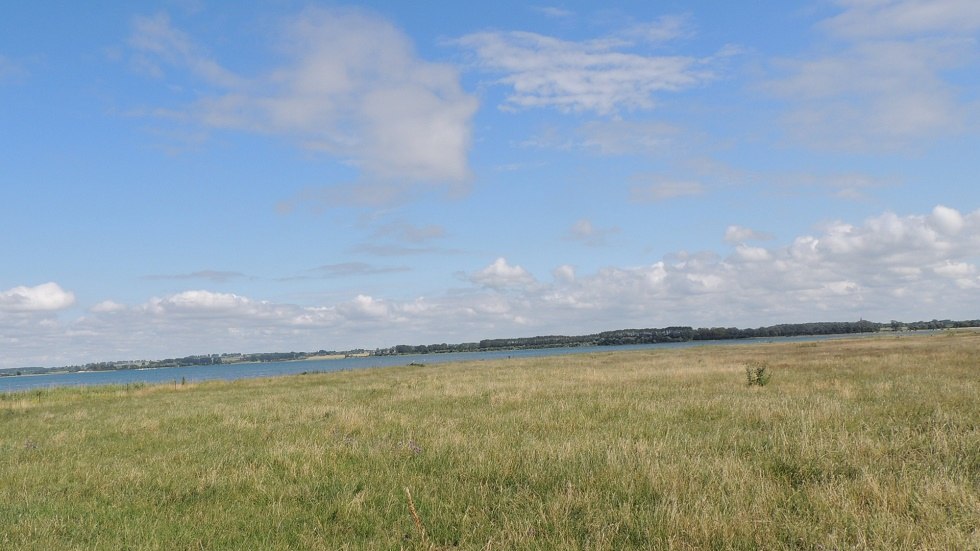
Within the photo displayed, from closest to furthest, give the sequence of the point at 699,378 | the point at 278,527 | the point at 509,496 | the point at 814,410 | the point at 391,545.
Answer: the point at 391,545
the point at 278,527
the point at 509,496
the point at 814,410
the point at 699,378

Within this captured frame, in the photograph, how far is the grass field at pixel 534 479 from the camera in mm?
6098

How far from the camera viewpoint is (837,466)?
8055 millimetres

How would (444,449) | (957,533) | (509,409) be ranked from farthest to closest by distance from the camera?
(509,409) < (444,449) < (957,533)

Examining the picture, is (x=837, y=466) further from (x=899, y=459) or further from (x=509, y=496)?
(x=509, y=496)

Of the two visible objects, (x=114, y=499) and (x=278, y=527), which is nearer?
(x=278, y=527)

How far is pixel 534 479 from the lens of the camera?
819 centimetres

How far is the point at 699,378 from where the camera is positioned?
79.1 feet

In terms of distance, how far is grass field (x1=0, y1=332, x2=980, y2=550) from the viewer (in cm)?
610

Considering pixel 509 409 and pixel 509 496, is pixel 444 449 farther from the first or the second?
pixel 509 409

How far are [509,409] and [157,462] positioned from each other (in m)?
9.16

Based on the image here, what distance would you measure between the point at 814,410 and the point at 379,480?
33.1 feet

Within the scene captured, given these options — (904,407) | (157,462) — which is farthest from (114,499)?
(904,407)

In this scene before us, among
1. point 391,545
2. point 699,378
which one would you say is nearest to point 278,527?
point 391,545

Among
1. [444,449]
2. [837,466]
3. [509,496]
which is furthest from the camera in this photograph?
[444,449]
